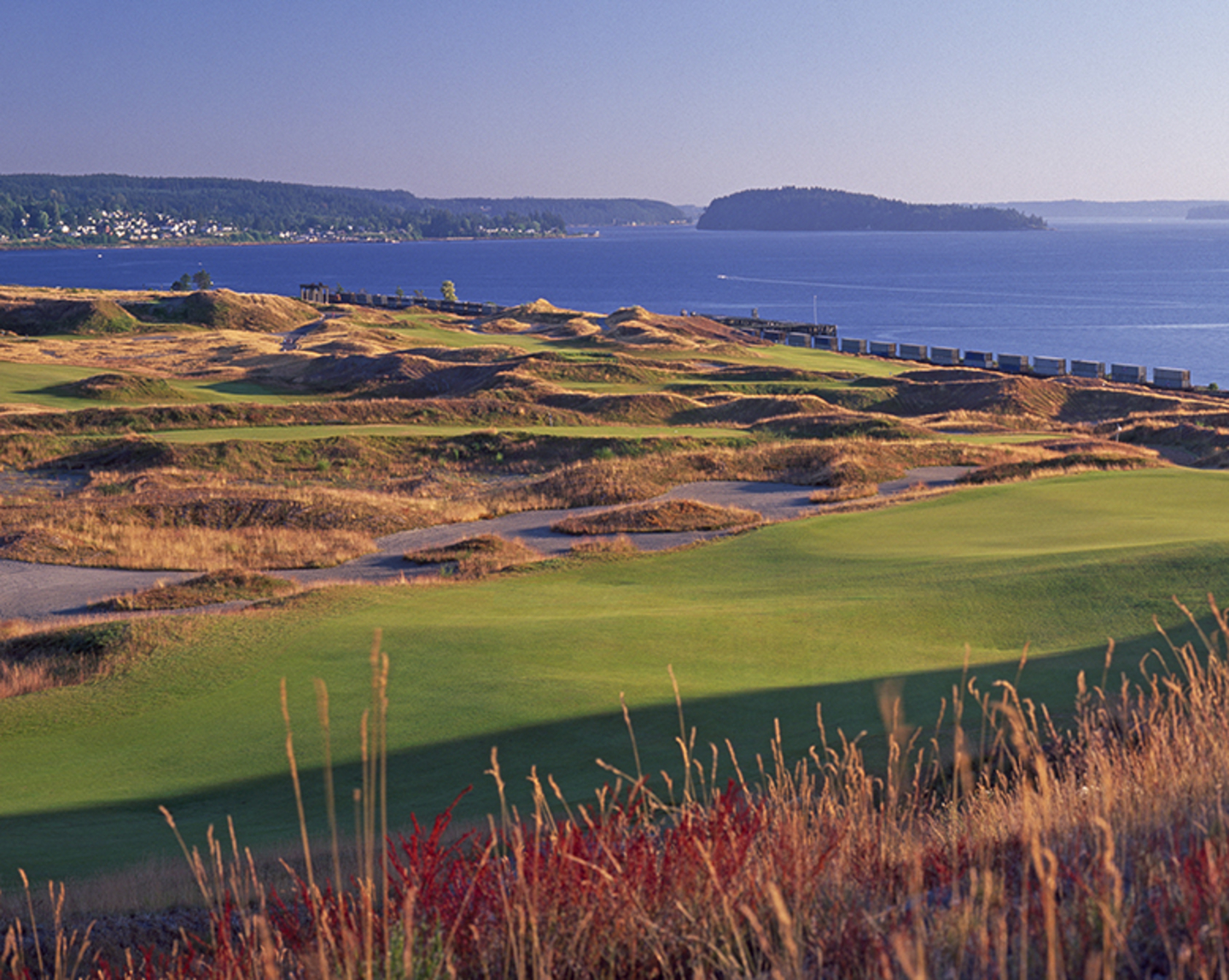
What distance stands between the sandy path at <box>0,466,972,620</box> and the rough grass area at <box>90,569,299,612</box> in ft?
2.56

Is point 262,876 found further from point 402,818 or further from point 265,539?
point 265,539

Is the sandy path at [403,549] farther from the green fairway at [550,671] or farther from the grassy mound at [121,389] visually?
the grassy mound at [121,389]

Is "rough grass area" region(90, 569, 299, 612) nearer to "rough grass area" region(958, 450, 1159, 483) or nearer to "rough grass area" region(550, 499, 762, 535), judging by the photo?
"rough grass area" region(550, 499, 762, 535)

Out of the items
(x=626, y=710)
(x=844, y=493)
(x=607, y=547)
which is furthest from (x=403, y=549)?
(x=626, y=710)

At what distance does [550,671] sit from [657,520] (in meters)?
13.3

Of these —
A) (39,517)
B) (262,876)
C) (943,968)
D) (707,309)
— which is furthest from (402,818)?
(707,309)

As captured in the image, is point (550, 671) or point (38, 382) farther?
point (38, 382)

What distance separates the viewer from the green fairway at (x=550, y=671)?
7410 mm

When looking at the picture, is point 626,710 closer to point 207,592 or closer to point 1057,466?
point 207,592

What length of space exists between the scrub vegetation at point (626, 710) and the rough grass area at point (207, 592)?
0.07 metres

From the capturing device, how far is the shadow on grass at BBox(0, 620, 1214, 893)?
21.5 ft

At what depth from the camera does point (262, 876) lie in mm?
5820

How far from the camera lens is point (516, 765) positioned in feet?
24.4

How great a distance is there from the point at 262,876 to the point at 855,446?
26988 millimetres
